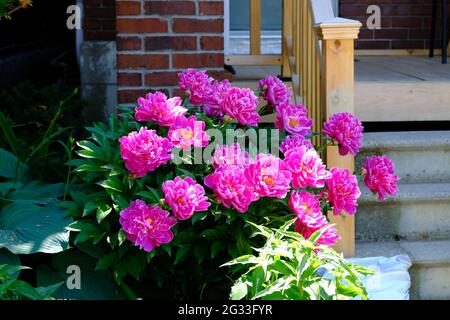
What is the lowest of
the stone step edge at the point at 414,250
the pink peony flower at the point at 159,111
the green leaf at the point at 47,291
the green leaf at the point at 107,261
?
the stone step edge at the point at 414,250

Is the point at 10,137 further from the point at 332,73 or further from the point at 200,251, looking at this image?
the point at 332,73

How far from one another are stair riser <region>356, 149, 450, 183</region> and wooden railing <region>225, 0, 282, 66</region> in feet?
3.18

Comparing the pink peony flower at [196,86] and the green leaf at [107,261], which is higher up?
the pink peony flower at [196,86]

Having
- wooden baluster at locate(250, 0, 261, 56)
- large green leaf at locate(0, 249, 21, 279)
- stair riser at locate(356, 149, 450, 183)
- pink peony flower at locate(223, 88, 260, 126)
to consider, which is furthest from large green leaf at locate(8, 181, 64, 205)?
wooden baluster at locate(250, 0, 261, 56)

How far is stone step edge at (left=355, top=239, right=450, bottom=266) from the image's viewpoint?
3.04 metres

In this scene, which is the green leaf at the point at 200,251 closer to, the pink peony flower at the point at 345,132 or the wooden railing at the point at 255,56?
the pink peony flower at the point at 345,132

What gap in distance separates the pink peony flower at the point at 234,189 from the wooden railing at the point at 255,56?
1.75 metres

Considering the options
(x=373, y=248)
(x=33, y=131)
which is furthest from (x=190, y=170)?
(x=33, y=131)

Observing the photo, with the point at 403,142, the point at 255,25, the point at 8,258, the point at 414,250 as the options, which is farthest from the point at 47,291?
the point at 255,25

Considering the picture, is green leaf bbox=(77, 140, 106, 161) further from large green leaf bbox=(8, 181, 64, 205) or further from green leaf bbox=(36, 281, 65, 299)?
green leaf bbox=(36, 281, 65, 299)

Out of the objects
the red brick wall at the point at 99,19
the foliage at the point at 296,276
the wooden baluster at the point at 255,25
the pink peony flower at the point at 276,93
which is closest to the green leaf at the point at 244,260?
the foliage at the point at 296,276

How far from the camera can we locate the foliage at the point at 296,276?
2.14 m

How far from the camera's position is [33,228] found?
8.46ft
